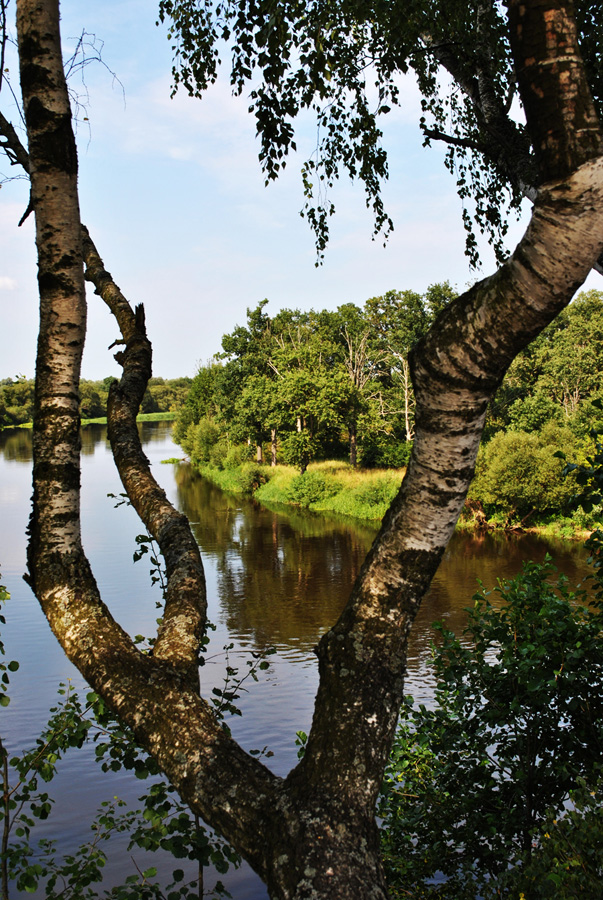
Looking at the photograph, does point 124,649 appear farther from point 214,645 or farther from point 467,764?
point 214,645

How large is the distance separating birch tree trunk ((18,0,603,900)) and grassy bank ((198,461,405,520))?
96.9 ft

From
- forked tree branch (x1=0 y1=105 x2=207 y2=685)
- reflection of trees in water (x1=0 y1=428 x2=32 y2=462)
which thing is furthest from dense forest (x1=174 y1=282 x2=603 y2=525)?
→ forked tree branch (x1=0 y1=105 x2=207 y2=685)

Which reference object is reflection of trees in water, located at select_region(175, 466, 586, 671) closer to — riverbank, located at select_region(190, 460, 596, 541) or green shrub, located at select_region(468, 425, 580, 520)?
riverbank, located at select_region(190, 460, 596, 541)

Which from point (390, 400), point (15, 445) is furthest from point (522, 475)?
point (15, 445)

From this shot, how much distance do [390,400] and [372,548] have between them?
1651 inches

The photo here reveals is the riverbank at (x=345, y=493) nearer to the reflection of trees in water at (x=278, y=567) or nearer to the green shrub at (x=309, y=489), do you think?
the green shrub at (x=309, y=489)

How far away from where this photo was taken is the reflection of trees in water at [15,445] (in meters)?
60.8

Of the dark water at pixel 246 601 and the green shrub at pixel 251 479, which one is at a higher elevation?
the green shrub at pixel 251 479

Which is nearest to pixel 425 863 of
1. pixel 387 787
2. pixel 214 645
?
pixel 387 787

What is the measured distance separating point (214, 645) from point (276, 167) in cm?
1323

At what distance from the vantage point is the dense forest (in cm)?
2936

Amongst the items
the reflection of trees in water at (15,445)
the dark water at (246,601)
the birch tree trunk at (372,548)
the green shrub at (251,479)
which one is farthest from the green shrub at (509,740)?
the reflection of trees in water at (15,445)

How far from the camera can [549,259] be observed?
6.32ft

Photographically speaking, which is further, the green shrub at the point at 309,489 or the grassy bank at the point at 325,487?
the green shrub at the point at 309,489
